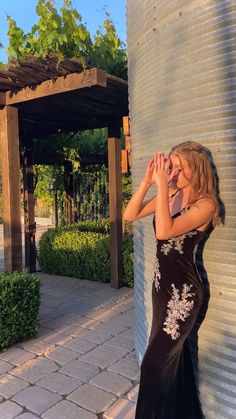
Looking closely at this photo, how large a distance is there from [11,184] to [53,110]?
1.40m

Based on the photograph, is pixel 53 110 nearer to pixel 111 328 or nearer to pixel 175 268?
pixel 111 328

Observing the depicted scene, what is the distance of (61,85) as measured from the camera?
3748 millimetres

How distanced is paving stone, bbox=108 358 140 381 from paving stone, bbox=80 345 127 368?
0.23 feet

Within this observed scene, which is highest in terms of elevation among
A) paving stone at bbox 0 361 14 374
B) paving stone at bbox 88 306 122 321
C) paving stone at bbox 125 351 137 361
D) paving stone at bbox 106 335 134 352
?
paving stone at bbox 88 306 122 321

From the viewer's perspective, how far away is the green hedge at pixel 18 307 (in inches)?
139

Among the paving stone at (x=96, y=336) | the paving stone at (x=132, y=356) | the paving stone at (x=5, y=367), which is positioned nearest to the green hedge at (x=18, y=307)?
the paving stone at (x=5, y=367)

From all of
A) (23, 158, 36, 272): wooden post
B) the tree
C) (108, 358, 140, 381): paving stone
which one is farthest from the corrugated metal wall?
(23, 158, 36, 272): wooden post

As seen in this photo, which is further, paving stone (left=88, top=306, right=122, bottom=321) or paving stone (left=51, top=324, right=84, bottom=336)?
paving stone (left=88, top=306, right=122, bottom=321)

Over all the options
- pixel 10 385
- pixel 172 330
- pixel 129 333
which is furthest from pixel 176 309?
pixel 129 333

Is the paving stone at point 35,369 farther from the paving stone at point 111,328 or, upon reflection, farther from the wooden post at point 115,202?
the wooden post at point 115,202

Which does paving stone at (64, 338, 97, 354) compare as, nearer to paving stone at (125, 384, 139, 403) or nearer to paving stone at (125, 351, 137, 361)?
paving stone at (125, 351, 137, 361)

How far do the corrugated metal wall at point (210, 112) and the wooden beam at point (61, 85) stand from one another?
124cm

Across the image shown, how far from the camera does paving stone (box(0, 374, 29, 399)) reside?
9.10ft

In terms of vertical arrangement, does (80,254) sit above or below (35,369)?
above
